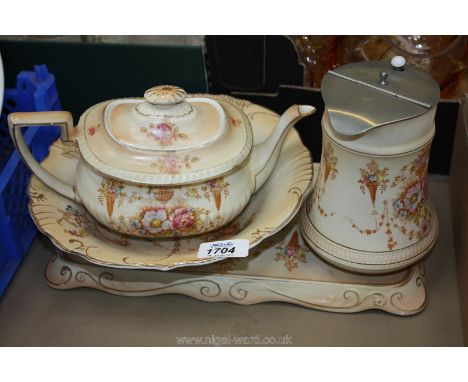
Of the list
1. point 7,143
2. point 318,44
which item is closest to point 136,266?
point 7,143

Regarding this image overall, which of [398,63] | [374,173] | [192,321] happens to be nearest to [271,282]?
[192,321]

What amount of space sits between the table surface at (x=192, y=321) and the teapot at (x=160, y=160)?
0.13m

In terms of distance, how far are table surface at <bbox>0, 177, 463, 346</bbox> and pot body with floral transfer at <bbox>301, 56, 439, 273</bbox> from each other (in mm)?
94

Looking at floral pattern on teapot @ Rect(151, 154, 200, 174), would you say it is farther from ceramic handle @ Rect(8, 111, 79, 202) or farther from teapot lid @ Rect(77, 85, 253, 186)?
ceramic handle @ Rect(8, 111, 79, 202)

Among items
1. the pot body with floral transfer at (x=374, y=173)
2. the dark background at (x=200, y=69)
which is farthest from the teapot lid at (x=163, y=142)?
the dark background at (x=200, y=69)

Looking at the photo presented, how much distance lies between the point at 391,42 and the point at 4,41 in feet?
2.43

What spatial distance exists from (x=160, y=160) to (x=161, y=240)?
0.55 ft

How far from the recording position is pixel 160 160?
79cm

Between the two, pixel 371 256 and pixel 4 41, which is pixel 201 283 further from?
pixel 4 41

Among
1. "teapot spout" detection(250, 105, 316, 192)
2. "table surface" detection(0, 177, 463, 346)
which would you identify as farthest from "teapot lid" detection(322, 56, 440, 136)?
"table surface" detection(0, 177, 463, 346)

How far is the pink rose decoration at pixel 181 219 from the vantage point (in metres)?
0.82

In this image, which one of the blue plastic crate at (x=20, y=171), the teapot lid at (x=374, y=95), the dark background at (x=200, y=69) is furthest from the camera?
the dark background at (x=200, y=69)

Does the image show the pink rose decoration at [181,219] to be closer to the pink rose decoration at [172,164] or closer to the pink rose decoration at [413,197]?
the pink rose decoration at [172,164]

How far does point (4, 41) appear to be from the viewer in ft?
3.75
